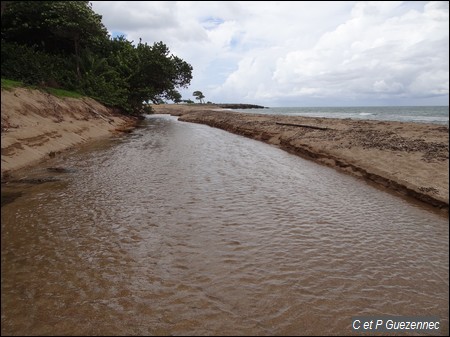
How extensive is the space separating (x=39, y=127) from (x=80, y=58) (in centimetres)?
1620

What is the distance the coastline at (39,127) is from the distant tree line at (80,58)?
213cm

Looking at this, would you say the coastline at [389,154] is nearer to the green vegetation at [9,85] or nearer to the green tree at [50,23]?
the green vegetation at [9,85]

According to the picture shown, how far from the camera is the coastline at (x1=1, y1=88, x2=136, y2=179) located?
32.0ft

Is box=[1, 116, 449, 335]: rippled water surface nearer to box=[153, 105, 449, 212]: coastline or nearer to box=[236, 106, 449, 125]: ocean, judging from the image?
box=[153, 105, 449, 212]: coastline

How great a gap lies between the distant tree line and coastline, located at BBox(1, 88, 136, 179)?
6.98 ft

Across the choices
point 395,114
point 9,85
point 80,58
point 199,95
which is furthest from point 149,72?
point 199,95

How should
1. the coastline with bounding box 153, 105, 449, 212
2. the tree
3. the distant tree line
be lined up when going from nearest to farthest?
1. the coastline with bounding box 153, 105, 449, 212
2. the distant tree line
3. the tree

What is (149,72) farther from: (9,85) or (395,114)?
(395,114)

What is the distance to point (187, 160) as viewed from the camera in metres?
12.7

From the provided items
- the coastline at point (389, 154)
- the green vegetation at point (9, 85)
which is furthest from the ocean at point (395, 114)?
the green vegetation at point (9, 85)

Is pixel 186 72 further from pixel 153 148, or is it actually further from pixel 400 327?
pixel 400 327

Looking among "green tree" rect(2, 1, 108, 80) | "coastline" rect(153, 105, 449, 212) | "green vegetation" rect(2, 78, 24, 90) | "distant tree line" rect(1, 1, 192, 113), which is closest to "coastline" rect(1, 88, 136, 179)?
"green vegetation" rect(2, 78, 24, 90)

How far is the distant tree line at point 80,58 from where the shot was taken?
18750 mm

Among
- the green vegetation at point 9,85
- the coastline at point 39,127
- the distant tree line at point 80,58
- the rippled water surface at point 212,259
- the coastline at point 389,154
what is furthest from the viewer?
the distant tree line at point 80,58
